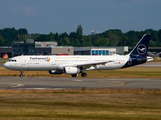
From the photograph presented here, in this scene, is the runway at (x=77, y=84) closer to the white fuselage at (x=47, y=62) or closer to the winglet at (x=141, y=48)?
the white fuselage at (x=47, y=62)

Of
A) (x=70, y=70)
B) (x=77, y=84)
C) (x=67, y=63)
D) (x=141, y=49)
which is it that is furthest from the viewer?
(x=141, y=49)

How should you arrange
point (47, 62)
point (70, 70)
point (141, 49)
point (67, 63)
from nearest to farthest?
point (70, 70)
point (47, 62)
point (67, 63)
point (141, 49)

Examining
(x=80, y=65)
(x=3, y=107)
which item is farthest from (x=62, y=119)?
(x=80, y=65)

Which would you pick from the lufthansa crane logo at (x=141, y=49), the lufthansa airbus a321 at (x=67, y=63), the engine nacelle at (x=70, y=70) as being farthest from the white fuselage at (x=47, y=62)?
the lufthansa crane logo at (x=141, y=49)

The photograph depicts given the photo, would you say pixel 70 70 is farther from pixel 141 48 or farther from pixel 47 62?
pixel 141 48

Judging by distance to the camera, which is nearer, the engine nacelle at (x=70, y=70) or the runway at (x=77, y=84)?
the runway at (x=77, y=84)

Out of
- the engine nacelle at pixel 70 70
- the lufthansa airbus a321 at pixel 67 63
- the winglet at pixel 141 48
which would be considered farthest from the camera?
the winglet at pixel 141 48

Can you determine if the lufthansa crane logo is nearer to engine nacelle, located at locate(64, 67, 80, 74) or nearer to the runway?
engine nacelle, located at locate(64, 67, 80, 74)

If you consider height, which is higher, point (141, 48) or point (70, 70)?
point (141, 48)

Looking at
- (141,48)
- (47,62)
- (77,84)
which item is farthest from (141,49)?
(77,84)

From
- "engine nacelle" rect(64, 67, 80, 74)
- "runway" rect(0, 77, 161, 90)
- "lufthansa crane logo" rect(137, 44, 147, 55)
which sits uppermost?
"lufthansa crane logo" rect(137, 44, 147, 55)

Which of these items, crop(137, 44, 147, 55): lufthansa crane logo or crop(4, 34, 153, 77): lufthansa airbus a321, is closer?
crop(4, 34, 153, 77): lufthansa airbus a321

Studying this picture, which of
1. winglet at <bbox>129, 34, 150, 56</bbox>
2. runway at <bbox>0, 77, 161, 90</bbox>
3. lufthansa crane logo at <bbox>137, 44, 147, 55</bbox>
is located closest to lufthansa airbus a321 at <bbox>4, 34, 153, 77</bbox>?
winglet at <bbox>129, 34, 150, 56</bbox>

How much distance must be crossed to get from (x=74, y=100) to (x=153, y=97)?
300 inches
